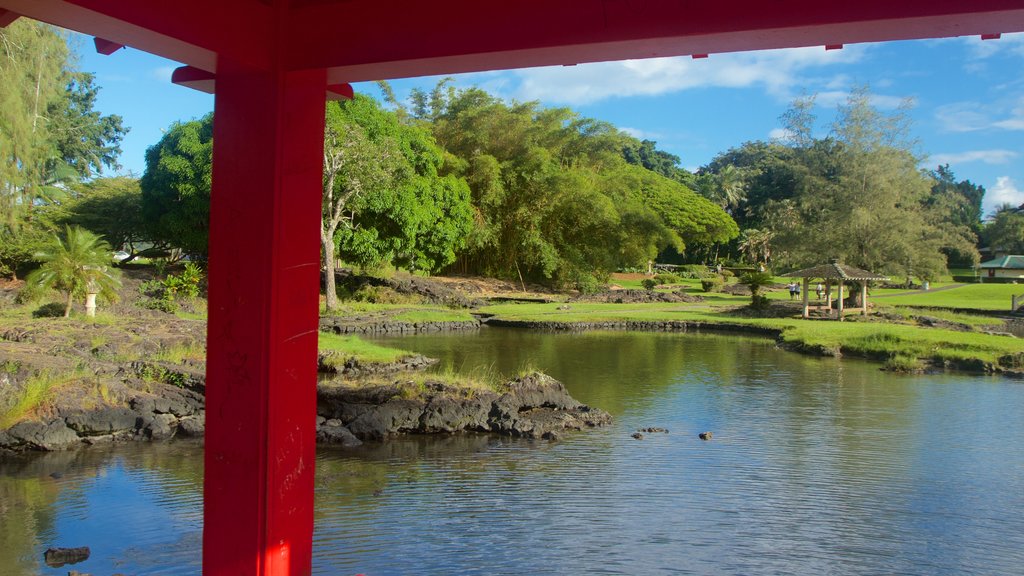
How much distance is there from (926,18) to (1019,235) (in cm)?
5335

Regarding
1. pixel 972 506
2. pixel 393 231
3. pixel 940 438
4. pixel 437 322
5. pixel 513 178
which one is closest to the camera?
pixel 972 506

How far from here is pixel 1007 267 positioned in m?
45.5

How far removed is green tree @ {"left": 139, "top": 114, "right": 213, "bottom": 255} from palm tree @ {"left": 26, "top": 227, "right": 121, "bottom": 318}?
851 cm

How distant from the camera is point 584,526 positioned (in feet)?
20.4

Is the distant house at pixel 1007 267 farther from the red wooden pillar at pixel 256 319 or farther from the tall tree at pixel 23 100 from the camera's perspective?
the red wooden pillar at pixel 256 319

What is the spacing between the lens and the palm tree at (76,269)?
46.9 feet

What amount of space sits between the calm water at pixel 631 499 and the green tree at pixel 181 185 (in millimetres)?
16927

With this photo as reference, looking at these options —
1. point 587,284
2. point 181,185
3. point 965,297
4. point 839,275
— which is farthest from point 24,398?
point 965,297

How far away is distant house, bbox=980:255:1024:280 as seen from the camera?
4531cm

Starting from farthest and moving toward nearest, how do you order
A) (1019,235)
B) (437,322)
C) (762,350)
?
(1019,235) → (437,322) → (762,350)

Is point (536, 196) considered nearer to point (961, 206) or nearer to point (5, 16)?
point (5, 16)

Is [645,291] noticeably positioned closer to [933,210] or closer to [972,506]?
[933,210]

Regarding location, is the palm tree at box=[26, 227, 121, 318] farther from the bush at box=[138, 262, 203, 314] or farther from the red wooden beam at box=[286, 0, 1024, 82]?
the red wooden beam at box=[286, 0, 1024, 82]

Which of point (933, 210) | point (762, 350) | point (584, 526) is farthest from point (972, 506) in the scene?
point (933, 210)
